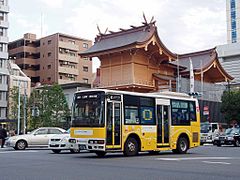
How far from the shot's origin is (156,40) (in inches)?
1754

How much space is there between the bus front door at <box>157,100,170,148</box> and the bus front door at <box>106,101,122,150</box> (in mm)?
2761

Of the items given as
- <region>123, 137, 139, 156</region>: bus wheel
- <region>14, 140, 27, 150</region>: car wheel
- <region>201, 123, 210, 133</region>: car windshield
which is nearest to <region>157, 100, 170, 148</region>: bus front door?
<region>123, 137, 139, 156</region>: bus wheel

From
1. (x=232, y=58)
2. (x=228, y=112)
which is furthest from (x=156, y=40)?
(x=232, y=58)

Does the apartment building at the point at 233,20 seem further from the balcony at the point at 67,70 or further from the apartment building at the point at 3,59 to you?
the apartment building at the point at 3,59

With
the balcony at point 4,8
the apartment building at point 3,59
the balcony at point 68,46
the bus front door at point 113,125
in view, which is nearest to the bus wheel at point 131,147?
the bus front door at point 113,125

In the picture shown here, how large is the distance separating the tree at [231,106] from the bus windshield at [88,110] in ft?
103

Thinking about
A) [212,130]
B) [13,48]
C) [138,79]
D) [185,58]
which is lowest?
[212,130]

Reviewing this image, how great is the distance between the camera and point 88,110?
60.0 feet

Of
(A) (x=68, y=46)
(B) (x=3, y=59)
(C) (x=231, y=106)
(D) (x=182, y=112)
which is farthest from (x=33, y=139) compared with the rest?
(A) (x=68, y=46)

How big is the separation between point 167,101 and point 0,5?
5351 centimetres

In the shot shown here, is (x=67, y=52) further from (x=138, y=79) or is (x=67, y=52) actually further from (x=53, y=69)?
(x=138, y=79)

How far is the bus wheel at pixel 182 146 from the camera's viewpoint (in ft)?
70.6

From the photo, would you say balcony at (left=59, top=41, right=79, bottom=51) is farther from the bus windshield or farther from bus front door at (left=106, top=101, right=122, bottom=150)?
bus front door at (left=106, top=101, right=122, bottom=150)

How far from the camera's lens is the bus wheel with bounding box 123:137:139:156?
18719 mm
